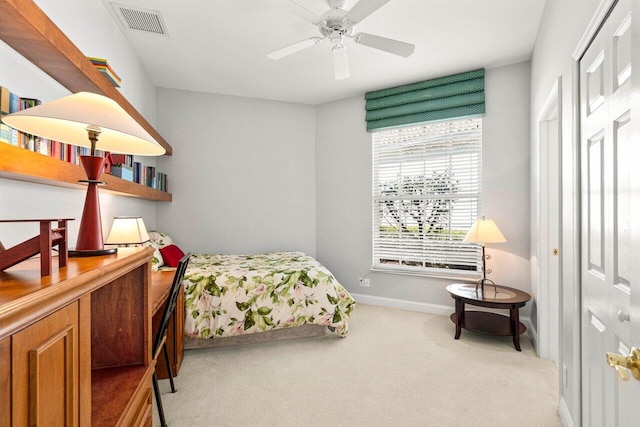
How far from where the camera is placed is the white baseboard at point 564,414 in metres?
1.66

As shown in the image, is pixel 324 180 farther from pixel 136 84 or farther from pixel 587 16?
→ pixel 587 16

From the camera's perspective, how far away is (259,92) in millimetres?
4078

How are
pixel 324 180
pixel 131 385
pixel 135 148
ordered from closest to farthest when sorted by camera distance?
pixel 131 385
pixel 135 148
pixel 324 180

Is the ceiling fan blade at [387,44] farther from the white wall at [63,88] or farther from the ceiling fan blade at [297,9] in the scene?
the white wall at [63,88]

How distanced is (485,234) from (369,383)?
1.67 metres

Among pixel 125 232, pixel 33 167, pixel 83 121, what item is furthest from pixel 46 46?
pixel 125 232

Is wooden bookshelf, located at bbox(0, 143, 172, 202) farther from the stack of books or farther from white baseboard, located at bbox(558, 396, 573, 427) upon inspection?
white baseboard, located at bbox(558, 396, 573, 427)

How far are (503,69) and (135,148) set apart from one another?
3.47m

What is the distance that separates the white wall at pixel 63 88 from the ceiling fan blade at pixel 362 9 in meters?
1.71

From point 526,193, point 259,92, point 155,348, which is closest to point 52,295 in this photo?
point 155,348

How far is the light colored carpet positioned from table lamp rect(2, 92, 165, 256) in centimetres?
133

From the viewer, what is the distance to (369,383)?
7.20ft

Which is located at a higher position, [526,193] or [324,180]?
[324,180]

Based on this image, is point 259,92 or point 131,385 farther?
point 259,92
